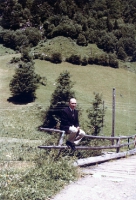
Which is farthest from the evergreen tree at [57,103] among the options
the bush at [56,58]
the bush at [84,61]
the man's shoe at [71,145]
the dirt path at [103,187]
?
the dirt path at [103,187]

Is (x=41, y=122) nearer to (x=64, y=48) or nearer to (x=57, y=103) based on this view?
(x=57, y=103)

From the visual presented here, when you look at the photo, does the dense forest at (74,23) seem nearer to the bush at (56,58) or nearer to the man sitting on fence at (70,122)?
the bush at (56,58)

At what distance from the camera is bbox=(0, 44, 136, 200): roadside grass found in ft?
20.4

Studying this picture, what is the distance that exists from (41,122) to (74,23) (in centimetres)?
5872

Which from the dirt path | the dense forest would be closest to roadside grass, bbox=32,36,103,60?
the dense forest

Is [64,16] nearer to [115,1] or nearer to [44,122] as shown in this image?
[115,1]

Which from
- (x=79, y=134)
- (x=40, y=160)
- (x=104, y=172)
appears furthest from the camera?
(x=79, y=134)

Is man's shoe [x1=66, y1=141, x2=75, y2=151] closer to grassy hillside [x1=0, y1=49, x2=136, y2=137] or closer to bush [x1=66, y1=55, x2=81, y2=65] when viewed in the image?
grassy hillside [x1=0, y1=49, x2=136, y2=137]

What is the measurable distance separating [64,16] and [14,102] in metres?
56.6

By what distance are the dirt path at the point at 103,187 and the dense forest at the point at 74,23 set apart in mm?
77585

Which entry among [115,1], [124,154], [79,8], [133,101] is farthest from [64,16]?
[124,154]

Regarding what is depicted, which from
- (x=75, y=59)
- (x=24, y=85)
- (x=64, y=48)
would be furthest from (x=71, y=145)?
(x=64, y=48)

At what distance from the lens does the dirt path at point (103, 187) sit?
5887mm

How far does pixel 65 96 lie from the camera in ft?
172
